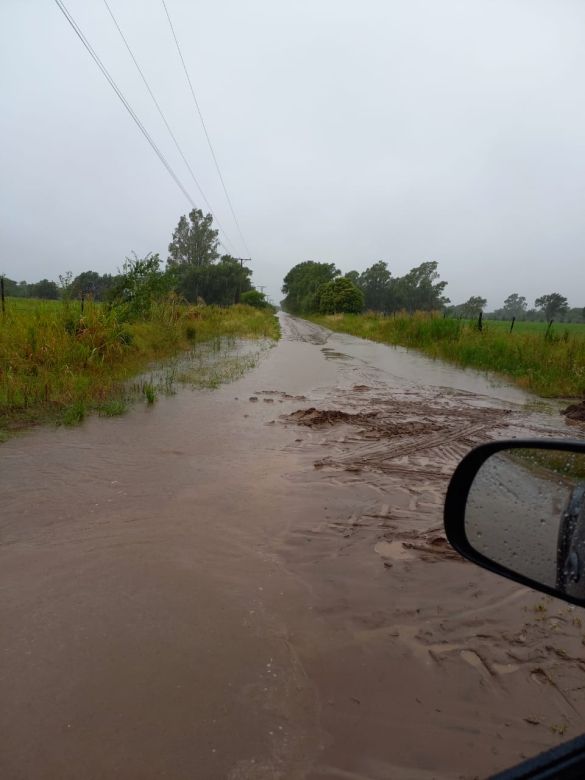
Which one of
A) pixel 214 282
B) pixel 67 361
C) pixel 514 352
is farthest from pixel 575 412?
pixel 214 282

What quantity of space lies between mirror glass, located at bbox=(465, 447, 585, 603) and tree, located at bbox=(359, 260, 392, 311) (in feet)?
368

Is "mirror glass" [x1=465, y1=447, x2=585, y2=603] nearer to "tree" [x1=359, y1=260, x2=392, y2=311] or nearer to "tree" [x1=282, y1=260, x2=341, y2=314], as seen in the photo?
"tree" [x1=282, y1=260, x2=341, y2=314]

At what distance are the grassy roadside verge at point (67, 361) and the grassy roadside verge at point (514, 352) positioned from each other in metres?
8.55

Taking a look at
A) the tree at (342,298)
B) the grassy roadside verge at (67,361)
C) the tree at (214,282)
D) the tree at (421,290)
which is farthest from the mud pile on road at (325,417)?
the tree at (421,290)

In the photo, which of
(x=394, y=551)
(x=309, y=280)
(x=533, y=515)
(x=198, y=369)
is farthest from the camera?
(x=309, y=280)

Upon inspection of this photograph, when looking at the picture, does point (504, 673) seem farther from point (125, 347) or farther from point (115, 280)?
point (115, 280)

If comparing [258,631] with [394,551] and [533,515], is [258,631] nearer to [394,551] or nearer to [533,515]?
[394,551]

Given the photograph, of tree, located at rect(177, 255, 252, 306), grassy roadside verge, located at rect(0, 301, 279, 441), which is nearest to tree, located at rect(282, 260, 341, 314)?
tree, located at rect(177, 255, 252, 306)

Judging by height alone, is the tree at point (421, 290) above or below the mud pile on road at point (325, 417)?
above

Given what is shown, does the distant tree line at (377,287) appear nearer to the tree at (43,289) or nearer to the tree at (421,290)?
the tree at (421,290)

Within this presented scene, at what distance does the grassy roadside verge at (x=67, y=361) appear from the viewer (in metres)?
6.63

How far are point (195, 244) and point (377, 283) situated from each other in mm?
56481

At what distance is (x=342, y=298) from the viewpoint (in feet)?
189

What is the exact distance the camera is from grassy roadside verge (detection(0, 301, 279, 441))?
6.63 m
